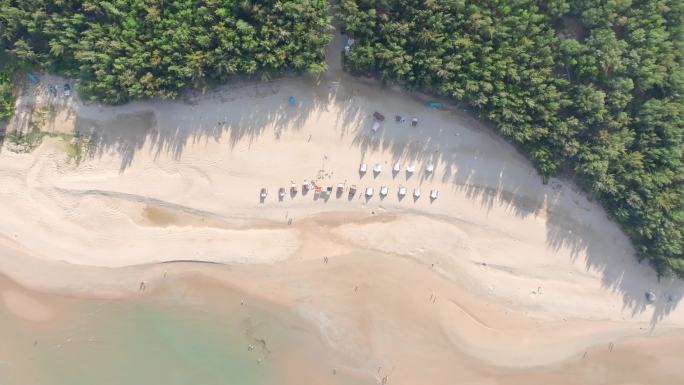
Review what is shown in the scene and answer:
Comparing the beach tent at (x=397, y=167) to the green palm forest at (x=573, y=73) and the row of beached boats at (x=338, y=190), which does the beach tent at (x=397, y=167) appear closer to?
the row of beached boats at (x=338, y=190)

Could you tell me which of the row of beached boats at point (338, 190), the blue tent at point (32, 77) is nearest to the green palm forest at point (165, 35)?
the blue tent at point (32, 77)

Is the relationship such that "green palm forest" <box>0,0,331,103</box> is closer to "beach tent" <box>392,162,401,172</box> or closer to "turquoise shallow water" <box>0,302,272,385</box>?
"beach tent" <box>392,162,401,172</box>

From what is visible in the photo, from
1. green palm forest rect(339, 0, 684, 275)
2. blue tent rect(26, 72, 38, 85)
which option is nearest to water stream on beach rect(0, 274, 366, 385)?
blue tent rect(26, 72, 38, 85)

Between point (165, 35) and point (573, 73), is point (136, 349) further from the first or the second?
point (573, 73)

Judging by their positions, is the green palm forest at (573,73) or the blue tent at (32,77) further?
the blue tent at (32,77)

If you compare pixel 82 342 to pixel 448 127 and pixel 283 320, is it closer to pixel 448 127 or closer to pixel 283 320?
pixel 283 320

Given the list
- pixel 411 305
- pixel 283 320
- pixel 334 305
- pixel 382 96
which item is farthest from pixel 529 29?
pixel 283 320

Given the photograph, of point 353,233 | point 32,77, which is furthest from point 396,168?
point 32,77
